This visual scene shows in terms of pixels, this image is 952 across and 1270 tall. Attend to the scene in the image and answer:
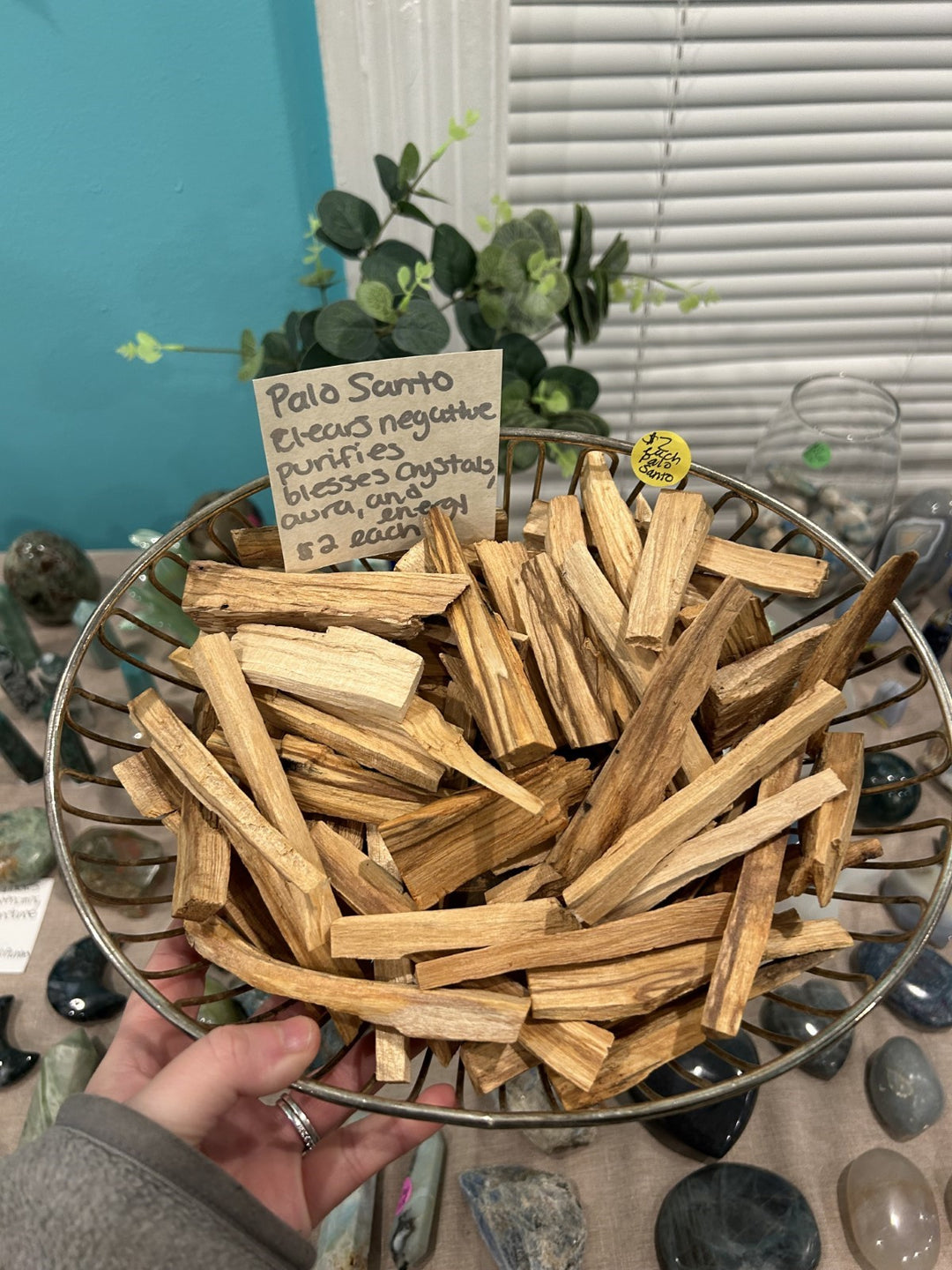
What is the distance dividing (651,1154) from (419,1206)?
0.20m

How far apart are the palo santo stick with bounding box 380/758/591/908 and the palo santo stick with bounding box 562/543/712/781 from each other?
112 mm

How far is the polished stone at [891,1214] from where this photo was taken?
0.63 metres

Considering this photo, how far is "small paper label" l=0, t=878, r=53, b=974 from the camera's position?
0.82 metres

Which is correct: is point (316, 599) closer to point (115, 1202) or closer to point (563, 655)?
point (563, 655)

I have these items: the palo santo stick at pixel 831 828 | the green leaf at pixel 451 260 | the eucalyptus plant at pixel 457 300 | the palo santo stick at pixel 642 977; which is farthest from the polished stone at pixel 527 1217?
the green leaf at pixel 451 260

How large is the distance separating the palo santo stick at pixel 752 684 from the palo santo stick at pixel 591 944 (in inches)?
5.7

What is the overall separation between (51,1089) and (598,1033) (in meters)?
0.51

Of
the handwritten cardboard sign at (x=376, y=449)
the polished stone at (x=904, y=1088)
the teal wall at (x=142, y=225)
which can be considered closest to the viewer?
the handwritten cardboard sign at (x=376, y=449)

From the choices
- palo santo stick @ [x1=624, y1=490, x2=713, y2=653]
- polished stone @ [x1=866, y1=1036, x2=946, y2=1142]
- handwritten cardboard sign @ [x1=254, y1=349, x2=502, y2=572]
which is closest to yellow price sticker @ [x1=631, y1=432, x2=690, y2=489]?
palo santo stick @ [x1=624, y1=490, x2=713, y2=653]

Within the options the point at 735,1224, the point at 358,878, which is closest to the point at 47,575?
the point at 358,878

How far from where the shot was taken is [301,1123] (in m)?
0.62

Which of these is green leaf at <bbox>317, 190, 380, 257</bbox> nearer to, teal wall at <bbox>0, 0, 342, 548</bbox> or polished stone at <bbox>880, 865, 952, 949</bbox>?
teal wall at <bbox>0, 0, 342, 548</bbox>

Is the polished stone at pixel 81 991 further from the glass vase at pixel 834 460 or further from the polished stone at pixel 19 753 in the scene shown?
the glass vase at pixel 834 460

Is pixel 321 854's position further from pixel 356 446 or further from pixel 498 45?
pixel 498 45
